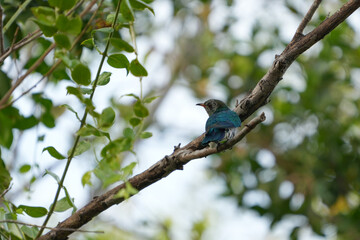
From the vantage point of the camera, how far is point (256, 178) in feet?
24.3

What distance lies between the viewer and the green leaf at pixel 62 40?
199 centimetres

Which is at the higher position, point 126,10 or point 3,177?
point 126,10

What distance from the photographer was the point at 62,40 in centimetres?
201

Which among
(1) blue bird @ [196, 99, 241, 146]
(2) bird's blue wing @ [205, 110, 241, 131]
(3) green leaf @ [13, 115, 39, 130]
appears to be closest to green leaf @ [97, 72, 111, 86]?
(1) blue bird @ [196, 99, 241, 146]

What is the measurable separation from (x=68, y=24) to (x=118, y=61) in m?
0.42

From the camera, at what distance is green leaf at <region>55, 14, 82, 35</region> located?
6.36 feet

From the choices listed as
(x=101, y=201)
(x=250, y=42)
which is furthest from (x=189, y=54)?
(x=101, y=201)

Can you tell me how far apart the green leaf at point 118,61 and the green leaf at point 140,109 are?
0.91ft

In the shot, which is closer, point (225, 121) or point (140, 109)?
point (140, 109)

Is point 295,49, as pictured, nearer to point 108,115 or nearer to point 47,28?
point 108,115

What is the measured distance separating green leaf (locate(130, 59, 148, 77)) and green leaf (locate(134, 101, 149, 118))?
199 mm

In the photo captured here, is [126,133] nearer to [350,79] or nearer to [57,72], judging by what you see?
[57,72]

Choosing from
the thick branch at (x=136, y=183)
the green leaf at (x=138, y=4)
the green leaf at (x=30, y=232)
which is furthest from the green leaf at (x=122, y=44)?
the green leaf at (x=30, y=232)

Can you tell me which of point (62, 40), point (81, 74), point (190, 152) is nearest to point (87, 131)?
point (81, 74)
